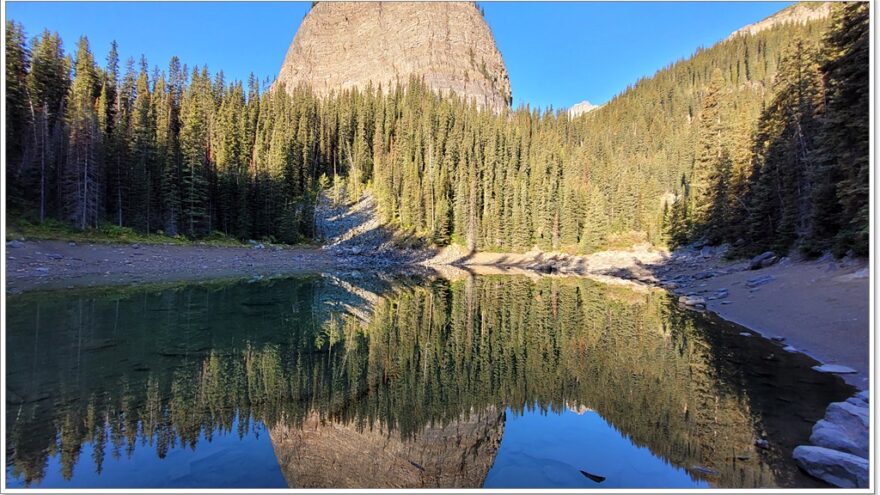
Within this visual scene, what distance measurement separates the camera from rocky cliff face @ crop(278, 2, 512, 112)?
11388 cm

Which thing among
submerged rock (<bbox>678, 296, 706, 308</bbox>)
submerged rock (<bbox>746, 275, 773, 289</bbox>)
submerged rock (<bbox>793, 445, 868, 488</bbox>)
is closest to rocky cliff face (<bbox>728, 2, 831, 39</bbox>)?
A: submerged rock (<bbox>746, 275, 773, 289</bbox>)

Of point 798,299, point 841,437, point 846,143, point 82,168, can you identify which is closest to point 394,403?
point 841,437

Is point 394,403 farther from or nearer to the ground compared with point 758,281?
nearer to the ground

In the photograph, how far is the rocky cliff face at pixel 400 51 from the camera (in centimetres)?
11388

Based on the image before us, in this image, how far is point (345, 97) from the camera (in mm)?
90688

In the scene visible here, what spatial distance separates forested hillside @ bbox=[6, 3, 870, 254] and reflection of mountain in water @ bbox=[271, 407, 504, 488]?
1888 cm

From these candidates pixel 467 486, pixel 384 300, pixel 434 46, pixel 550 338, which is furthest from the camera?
pixel 434 46

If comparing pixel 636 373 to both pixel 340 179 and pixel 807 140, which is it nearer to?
pixel 807 140

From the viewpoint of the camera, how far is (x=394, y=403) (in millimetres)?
9445

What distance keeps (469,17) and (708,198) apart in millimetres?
105648

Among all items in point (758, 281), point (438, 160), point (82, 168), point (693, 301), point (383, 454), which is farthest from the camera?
point (438, 160)

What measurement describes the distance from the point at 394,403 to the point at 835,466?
25.2 ft

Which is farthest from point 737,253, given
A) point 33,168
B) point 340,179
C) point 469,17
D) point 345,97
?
point 469,17

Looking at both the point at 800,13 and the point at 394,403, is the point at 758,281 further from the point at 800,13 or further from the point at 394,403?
the point at 800,13
